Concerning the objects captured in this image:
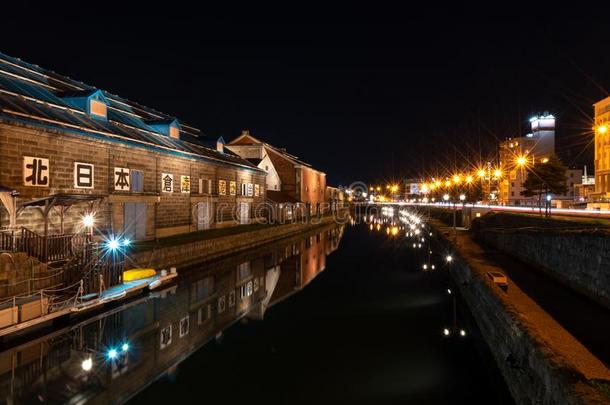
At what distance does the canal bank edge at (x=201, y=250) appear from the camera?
70.9ft

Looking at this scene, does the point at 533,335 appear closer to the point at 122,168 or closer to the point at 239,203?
the point at 122,168

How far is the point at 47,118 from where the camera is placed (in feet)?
60.2

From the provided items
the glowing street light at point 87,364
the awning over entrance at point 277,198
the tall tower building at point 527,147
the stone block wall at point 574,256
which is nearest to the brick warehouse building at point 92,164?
the glowing street light at point 87,364

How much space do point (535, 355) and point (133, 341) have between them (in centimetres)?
1149

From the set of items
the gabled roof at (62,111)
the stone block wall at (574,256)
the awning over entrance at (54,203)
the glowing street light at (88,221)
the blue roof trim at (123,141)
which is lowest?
the stone block wall at (574,256)

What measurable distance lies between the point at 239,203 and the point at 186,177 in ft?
34.7

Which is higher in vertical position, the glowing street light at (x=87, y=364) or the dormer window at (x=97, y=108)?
the dormer window at (x=97, y=108)

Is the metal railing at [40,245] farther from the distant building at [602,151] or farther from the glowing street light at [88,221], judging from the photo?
the distant building at [602,151]

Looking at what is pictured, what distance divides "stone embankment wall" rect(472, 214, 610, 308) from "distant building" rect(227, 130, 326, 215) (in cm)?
3473

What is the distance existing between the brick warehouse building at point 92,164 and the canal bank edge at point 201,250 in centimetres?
280

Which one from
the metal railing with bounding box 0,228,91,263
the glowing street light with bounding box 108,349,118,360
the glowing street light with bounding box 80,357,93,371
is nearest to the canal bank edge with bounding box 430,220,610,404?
the glowing street light with bounding box 108,349,118,360

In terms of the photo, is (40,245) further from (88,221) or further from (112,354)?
(88,221)

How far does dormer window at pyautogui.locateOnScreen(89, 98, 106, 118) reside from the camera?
896 inches

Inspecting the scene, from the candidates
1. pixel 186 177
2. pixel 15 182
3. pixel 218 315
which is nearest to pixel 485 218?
pixel 186 177
